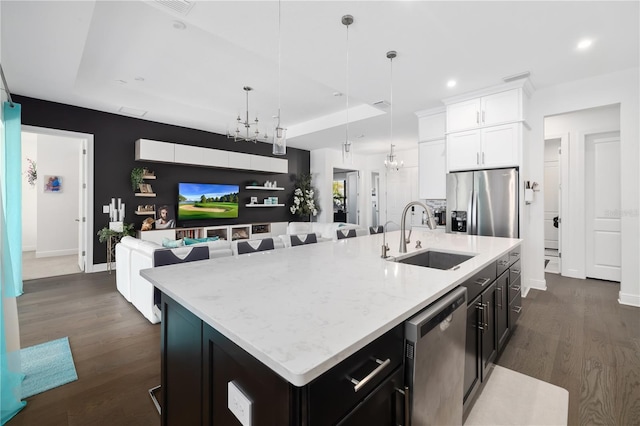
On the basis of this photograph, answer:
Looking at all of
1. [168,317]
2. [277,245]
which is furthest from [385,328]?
[277,245]

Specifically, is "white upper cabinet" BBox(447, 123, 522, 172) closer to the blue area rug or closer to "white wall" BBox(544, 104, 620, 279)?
"white wall" BBox(544, 104, 620, 279)

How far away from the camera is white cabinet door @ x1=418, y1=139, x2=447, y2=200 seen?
4672 millimetres

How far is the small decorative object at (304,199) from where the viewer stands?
8.03m

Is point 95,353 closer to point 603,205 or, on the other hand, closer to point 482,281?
point 482,281

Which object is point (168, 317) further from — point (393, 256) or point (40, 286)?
point (40, 286)

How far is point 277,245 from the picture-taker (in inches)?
138

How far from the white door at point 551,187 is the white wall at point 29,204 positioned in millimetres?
11726

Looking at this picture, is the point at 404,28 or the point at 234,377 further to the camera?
the point at 404,28

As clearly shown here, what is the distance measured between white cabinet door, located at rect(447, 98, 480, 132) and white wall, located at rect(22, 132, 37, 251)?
9.23 meters

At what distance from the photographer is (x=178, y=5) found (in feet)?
7.23

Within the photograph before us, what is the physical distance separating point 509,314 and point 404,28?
8.79ft

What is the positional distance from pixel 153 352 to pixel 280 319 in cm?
211

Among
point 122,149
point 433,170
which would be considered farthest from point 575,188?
point 122,149

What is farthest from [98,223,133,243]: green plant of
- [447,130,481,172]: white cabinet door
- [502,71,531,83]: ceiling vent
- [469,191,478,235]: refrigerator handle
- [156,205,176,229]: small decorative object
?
[502,71,531,83]: ceiling vent
